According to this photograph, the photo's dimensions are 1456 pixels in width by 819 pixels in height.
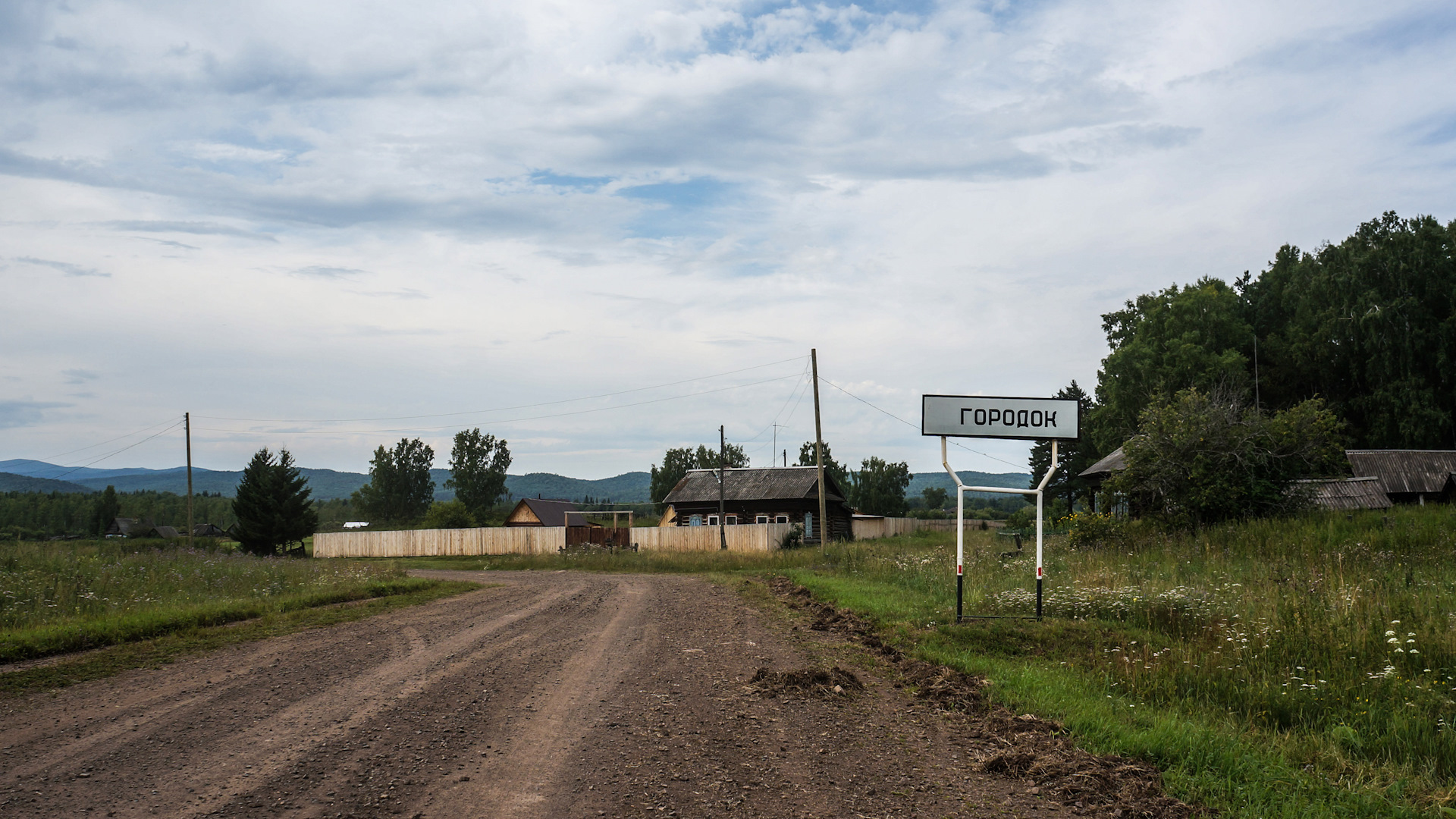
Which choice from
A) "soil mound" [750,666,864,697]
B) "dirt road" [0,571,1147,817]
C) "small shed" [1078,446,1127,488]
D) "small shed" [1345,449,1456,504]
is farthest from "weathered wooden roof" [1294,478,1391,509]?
"dirt road" [0,571,1147,817]

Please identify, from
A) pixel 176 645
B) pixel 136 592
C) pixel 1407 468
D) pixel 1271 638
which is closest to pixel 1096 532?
pixel 1271 638

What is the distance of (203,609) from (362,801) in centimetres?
993

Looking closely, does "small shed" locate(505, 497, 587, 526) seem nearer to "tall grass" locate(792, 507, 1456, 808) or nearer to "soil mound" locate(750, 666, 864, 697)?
"tall grass" locate(792, 507, 1456, 808)

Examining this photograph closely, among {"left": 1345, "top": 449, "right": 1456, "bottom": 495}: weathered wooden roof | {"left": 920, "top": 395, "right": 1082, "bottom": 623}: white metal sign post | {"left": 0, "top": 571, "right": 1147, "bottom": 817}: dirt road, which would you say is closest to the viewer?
{"left": 0, "top": 571, "right": 1147, "bottom": 817}: dirt road

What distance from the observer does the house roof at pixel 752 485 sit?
50219 millimetres

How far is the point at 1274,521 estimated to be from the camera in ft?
65.8

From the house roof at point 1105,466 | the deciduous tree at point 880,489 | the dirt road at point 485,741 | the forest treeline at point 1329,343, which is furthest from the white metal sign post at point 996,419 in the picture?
the deciduous tree at point 880,489

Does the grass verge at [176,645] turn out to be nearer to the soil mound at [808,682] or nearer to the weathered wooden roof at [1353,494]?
the soil mound at [808,682]

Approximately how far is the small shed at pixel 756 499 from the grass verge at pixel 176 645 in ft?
113

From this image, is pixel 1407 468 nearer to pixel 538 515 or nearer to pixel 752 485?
pixel 752 485

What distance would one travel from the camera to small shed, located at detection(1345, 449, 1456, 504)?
110 ft

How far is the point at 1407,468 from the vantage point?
3500 centimetres

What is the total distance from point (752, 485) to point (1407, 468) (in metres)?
31.4

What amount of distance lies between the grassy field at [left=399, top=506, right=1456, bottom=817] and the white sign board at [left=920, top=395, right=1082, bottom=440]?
2.48 m
